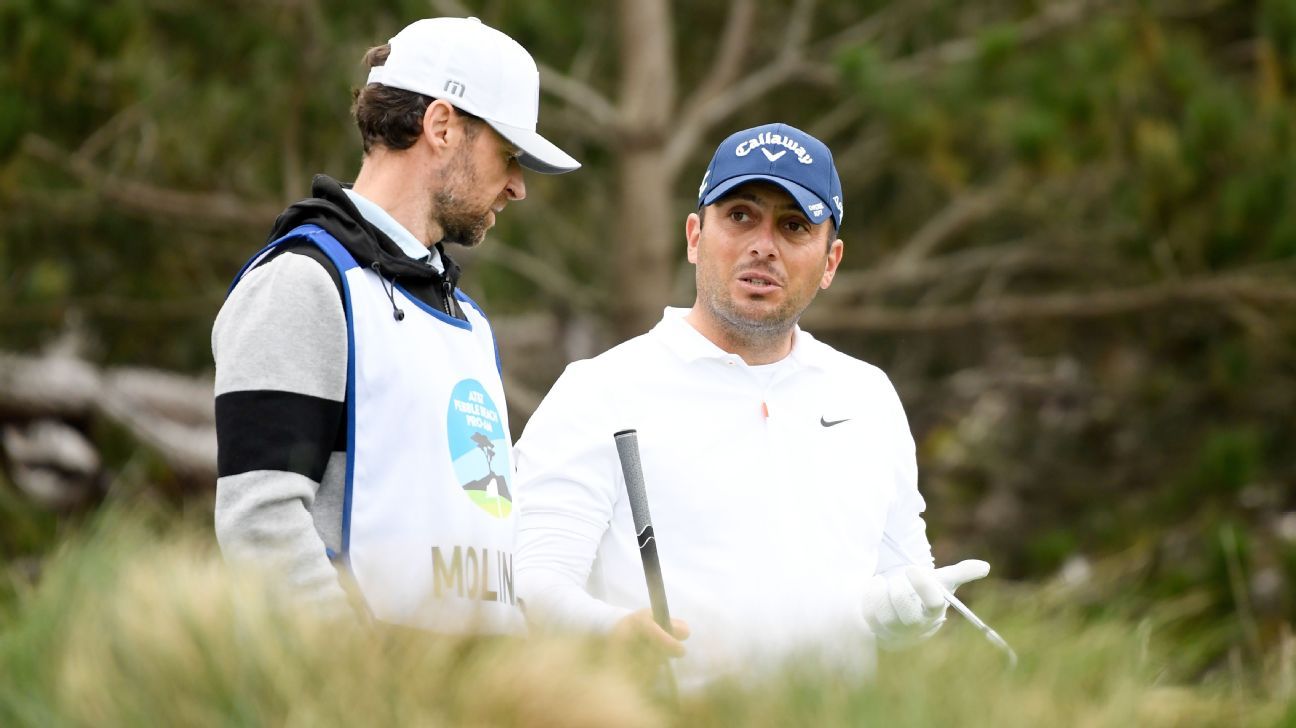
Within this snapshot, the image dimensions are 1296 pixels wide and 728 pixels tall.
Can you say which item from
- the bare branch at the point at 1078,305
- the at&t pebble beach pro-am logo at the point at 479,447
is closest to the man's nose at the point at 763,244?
the at&t pebble beach pro-am logo at the point at 479,447

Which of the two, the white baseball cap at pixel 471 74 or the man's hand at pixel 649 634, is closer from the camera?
the man's hand at pixel 649 634

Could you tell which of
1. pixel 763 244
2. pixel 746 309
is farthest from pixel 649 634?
pixel 763 244

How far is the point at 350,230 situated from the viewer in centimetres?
268

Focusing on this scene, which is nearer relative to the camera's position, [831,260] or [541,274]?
[831,260]

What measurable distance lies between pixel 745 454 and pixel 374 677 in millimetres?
1404

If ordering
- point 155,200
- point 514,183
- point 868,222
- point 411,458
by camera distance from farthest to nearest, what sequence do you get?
point 868,222 < point 155,200 < point 514,183 < point 411,458

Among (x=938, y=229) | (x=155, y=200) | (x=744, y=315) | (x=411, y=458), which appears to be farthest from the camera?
(x=938, y=229)

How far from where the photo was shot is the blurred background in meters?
→ 8.30

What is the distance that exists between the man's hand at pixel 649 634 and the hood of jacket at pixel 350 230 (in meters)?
0.65

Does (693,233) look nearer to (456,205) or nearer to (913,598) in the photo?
(456,205)

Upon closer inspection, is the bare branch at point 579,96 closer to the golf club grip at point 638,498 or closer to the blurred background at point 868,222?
the blurred background at point 868,222

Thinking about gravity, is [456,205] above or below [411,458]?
above

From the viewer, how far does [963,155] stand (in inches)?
354

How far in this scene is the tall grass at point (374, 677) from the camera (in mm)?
1823
